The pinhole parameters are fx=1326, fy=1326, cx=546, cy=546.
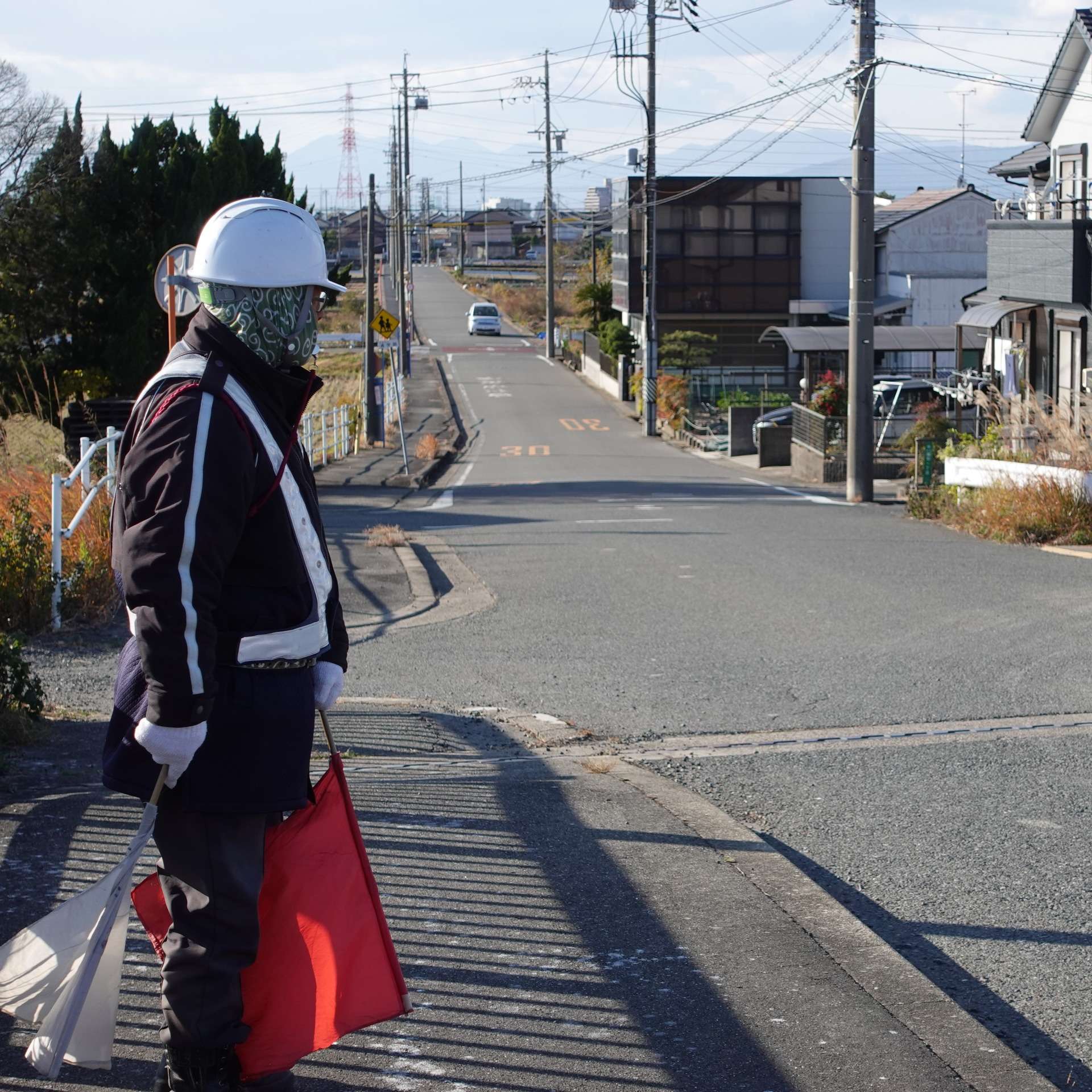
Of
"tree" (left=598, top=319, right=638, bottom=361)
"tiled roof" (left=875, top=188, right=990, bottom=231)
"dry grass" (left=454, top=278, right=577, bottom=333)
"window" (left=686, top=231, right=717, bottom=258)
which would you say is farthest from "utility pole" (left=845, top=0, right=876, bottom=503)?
"dry grass" (left=454, top=278, right=577, bottom=333)

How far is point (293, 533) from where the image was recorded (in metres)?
2.81

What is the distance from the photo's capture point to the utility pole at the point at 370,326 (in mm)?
31922

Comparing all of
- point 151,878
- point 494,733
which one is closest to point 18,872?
point 151,878

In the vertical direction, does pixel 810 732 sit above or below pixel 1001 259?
below

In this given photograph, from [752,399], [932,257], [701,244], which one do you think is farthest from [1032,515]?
[701,244]

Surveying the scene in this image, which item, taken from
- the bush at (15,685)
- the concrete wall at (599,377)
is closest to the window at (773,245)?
the concrete wall at (599,377)

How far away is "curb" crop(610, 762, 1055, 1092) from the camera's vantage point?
10.2ft

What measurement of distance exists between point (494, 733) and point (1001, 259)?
22060mm

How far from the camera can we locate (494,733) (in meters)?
6.76

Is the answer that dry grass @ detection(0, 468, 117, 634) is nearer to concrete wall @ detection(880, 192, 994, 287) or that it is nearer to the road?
the road

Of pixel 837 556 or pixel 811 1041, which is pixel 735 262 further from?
pixel 811 1041

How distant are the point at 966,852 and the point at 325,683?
2839 millimetres

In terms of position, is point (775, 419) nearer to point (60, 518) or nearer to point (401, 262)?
point (401, 262)

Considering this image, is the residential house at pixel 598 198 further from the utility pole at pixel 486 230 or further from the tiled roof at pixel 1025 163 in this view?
the tiled roof at pixel 1025 163
